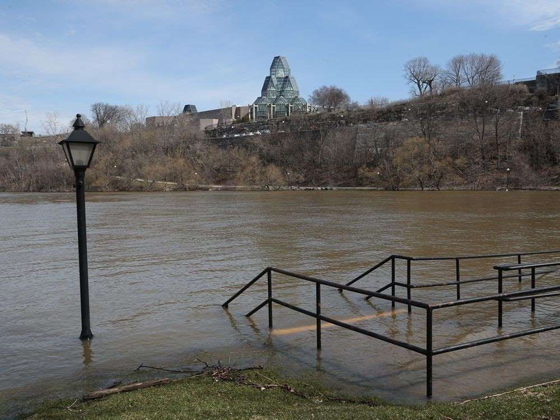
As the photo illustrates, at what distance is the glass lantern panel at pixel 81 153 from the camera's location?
23.0ft

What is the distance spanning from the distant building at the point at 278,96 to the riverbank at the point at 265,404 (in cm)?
13256

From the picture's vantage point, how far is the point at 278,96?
152 m

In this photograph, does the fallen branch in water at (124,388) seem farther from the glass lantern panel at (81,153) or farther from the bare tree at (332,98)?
the bare tree at (332,98)

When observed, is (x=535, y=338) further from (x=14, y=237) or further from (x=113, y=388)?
(x=14, y=237)

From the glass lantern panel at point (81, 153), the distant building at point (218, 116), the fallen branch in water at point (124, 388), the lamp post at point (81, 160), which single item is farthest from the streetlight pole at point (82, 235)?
the distant building at point (218, 116)

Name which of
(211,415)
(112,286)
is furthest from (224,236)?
(211,415)

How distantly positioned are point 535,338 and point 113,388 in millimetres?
5637

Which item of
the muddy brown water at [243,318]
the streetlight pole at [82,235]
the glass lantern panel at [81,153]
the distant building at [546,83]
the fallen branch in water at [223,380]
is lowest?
the muddy brown water at [243,318]

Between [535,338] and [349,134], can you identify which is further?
[349,134]

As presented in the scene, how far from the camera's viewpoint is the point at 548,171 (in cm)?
6400

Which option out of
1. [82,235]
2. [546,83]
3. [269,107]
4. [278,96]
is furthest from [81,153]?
[278,96]

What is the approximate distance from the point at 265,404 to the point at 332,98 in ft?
404

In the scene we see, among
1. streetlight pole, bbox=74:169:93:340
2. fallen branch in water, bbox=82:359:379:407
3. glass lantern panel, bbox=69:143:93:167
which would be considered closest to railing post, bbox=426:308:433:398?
fallen branch in water, bbox=82:359:379:407

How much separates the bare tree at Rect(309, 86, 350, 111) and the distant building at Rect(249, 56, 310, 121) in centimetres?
975
